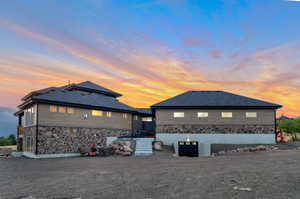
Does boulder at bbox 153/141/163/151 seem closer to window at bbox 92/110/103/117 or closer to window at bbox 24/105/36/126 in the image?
window at bbox 92/110/103/117

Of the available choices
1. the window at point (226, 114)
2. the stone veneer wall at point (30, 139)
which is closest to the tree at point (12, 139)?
the stone veneer wall at point (30, 139)

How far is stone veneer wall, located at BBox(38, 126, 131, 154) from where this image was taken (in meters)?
21.2

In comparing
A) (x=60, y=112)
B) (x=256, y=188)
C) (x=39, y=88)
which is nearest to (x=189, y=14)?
(x=256, y=188)

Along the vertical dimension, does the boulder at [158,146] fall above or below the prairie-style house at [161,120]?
below

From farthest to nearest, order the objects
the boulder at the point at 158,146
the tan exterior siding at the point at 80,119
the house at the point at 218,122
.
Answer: the house at the point at 218,122, the boulder at the point at 158,146, the tan exterior siding at the point at 80,119

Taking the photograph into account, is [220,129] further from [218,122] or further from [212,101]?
[212,101]

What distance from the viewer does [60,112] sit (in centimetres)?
2241

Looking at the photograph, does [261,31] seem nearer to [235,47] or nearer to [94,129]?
[235,47]

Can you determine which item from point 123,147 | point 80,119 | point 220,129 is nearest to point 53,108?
point 80,119

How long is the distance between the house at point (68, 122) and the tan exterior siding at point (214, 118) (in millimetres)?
4943

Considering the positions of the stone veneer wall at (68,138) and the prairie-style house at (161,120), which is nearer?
the stone veneer wall at (68,138)

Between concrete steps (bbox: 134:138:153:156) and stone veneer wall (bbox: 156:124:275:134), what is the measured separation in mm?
2443

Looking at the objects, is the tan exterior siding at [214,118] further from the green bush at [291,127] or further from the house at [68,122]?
the green bush at [291,127]

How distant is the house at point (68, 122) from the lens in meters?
21.2
